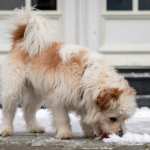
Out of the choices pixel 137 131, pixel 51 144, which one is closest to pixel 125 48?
pixel 137 131

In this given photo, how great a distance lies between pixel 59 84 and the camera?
3572 millimetres

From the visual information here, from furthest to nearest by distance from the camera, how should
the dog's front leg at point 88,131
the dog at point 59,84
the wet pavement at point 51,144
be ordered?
the dog's front leg at point 88,131 → the dog at point 59,84 → the wet pavement at point 51,144

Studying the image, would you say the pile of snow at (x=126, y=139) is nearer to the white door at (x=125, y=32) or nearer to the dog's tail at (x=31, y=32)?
the dog's tail at (x=31, y=32)

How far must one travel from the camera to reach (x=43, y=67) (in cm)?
378

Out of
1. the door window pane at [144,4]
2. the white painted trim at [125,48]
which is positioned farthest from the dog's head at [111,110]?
the door window pane at [144,4]

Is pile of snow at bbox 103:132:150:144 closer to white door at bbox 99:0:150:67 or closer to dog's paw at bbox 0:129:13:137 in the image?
dog's paw at bbox 0:129:13:137

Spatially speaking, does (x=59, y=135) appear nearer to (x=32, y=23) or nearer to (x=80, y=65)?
(x=80, y=65)

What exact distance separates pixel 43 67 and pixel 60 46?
385mm

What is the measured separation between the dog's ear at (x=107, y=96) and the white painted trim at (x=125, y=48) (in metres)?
3.11

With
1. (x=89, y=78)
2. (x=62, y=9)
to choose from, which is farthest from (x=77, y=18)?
(x=89, y=78)

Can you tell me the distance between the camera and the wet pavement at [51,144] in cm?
307

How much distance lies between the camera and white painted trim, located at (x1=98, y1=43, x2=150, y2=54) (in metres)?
6.20

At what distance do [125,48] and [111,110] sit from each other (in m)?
3.22

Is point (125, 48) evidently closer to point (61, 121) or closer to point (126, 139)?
point (61, 121)
